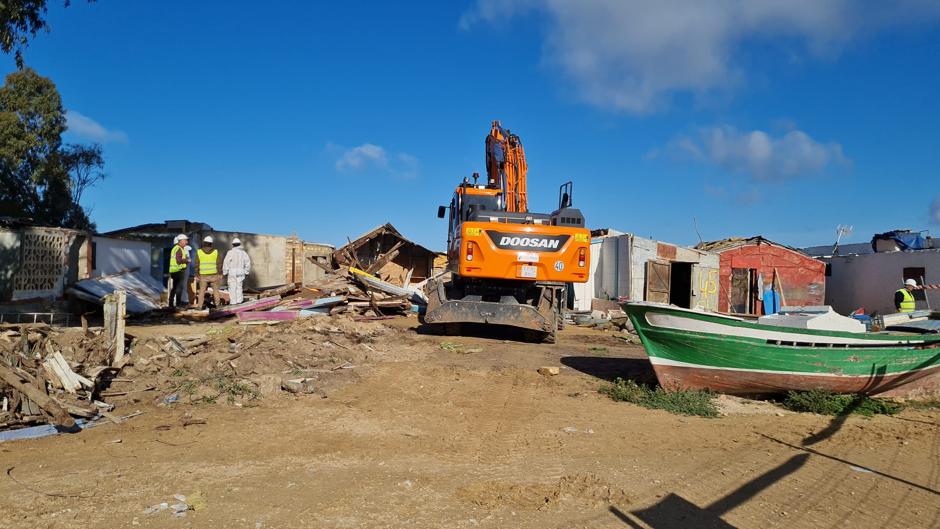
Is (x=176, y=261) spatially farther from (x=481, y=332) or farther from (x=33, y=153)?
(x=33, y=153)

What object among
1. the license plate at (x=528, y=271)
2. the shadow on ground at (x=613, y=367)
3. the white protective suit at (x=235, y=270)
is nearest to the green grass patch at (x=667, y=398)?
the shadow on ground at (x=613, y=367)

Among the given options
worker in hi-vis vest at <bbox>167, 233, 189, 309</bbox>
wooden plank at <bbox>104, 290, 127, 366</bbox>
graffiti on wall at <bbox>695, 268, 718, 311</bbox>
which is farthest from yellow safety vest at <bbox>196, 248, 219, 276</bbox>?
graffiti on wall at <bbox>695, 268, 718, 311</bbox>

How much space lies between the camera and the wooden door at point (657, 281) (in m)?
20.0

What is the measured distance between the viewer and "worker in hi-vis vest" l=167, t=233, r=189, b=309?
43.7 feet

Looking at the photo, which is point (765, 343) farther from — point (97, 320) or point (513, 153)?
point (97, 320)

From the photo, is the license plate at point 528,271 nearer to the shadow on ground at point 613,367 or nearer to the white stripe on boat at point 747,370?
the shadow on ground at point 613,367

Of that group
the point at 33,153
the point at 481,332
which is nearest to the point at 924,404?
A: the point at 481,332

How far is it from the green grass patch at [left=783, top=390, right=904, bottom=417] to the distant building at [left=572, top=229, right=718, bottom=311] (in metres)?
11.5

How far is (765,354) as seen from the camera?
7.50 meters

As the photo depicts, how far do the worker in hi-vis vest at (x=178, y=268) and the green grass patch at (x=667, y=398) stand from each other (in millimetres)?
10089

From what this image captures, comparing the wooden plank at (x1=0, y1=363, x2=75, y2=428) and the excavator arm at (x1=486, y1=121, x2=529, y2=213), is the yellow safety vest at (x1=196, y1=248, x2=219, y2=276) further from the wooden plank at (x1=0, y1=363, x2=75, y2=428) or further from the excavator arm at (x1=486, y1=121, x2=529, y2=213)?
the wooden plank at (x1=0, y1=363, x2=75, y2=428)

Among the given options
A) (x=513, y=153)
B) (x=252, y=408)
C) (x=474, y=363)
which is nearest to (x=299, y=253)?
(x=513, y=153)

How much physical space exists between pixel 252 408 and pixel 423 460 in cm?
271

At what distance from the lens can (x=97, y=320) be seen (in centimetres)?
1247
